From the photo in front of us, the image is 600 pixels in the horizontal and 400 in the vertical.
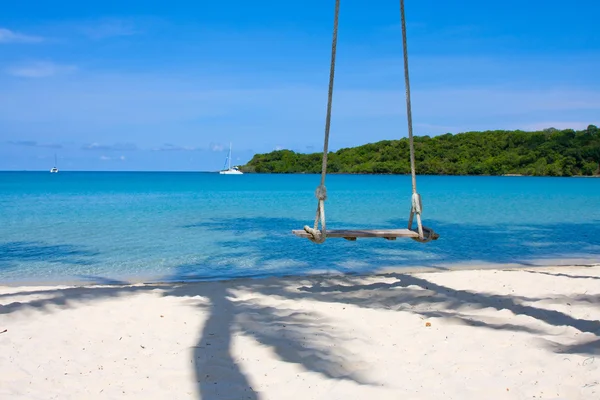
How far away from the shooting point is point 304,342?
20.1 feet

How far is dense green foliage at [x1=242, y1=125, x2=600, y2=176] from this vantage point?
10250 centimetres

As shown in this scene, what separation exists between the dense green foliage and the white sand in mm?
103712

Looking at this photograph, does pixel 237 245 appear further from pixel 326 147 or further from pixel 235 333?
pixel 235 333

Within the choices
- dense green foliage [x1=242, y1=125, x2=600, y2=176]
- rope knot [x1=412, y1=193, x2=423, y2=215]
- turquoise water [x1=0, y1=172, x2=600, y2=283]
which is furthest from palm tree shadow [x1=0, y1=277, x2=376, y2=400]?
dense green foliage [x1=242, y1=125, x2=600, y2=176]

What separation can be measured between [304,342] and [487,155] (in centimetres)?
11423

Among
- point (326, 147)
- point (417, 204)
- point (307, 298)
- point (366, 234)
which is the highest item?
point (326, 147)

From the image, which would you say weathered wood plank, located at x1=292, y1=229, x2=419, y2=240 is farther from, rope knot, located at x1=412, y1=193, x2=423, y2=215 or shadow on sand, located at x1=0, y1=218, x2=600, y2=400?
shadow on sand, located at x1=0, y1=218, x2=600, y2=400

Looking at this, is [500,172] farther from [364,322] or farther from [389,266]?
[364,322]

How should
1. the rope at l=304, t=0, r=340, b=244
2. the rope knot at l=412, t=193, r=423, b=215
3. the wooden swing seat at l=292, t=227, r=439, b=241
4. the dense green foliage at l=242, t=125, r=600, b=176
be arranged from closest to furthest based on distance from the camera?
the rope at l=304, t=0, r=340, b=244, the wooden swing seat at l=292, t=227, r=439, b=241, the rope knot at l=412, t=193, r=423, b=215, the dense green foliage at l=242, t=125, r=600, b=176

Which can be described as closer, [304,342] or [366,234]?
[304,342]

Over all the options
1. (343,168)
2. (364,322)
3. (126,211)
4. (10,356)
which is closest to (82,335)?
(10,356)

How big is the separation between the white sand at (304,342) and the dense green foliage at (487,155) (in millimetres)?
103712

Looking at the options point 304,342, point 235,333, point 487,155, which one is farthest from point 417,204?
point 487,155

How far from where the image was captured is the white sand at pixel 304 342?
4891 millimetres
